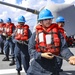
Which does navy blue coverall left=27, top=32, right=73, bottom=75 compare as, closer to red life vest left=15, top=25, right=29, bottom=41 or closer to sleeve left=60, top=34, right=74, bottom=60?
sleeve left=60, top=34, right=74, bottom=60

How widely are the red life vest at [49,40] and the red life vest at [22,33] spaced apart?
12.5 feet

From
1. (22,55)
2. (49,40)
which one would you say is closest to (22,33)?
(22,55)

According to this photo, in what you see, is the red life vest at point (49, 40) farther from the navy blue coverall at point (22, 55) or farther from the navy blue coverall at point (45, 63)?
the navy blue coverall at point (22, 55)

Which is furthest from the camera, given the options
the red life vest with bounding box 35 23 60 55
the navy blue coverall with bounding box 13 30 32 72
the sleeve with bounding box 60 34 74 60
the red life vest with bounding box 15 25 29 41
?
the red life vest with bounding box 15 25 29 41

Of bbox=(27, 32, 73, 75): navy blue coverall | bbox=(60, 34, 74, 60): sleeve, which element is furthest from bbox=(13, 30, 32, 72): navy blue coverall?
bbox=(60, 34, 74, 60): sleeve

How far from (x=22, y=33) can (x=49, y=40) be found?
12.7ft

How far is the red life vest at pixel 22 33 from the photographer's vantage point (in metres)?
8.21

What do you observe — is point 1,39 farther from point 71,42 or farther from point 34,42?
point 34,42

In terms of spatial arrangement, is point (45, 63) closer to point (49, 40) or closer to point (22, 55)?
point (49, 40)

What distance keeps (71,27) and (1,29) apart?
37.1 feet

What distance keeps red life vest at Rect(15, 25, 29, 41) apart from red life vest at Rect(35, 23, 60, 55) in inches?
150

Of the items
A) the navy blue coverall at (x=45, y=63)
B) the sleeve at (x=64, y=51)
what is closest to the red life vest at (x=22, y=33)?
the navy blue coverall at (x=45, y=63)

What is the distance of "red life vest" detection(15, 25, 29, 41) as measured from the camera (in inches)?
323

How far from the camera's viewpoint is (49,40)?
4.36 meters
